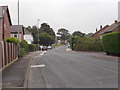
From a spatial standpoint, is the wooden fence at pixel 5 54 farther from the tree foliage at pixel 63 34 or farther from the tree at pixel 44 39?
the tree foliage at pixel 63 34

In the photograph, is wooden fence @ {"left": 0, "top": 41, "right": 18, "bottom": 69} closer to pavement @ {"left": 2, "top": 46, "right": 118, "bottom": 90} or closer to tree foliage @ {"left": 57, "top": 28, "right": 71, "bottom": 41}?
pavement @ {"left": 2, "top": 46, "right": 118, "bottom": 90}

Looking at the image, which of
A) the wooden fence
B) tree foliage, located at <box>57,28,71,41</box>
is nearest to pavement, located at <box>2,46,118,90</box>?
the wooden fence

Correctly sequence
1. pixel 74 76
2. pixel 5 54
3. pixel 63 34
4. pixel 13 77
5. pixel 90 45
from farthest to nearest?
pixel 63 34 → pixel 90 45 → pixel 5 54 → pixel 74 76 → pixel 13 77

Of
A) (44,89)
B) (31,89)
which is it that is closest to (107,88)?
(44,89)

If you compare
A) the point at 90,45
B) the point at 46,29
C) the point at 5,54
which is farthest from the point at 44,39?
the point at 5,54

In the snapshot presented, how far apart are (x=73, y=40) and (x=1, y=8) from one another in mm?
26739

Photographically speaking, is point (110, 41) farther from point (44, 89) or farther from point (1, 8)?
point (1, 8)

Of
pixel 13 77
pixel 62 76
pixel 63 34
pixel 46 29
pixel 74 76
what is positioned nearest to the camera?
pixel 13 77

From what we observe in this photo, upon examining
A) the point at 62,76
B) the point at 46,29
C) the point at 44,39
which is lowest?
the point at 62,76

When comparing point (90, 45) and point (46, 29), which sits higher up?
point (46, 29)

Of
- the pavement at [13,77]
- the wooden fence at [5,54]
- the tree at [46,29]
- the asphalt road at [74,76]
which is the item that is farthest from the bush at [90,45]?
the tree at [46,29]

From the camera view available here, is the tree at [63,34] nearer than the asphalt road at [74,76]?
No

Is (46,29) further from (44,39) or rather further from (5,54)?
(5,54)

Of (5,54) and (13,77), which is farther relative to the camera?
(5,54)
